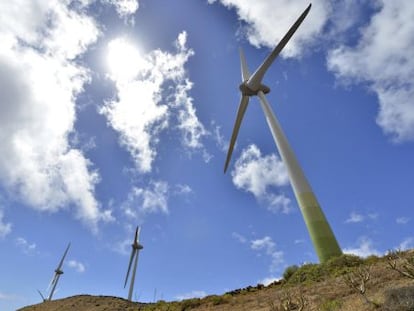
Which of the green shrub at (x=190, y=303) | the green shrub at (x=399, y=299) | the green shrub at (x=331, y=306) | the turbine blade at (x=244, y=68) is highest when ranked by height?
the turbine blade at (x=244, y=68)

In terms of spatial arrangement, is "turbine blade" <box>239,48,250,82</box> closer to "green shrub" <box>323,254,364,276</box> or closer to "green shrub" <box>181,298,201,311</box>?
"green shrub" <box>323,254,364,276</box>

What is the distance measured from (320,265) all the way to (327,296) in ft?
23.7

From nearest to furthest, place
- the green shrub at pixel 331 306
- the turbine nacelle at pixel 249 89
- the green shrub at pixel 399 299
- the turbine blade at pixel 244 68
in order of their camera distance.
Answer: the green shrub at pixel 399 299 → the green shrub at pixel 331 306 → the turbine nacelle at pixel 249 89 → the turbine blade at pixel 244 68

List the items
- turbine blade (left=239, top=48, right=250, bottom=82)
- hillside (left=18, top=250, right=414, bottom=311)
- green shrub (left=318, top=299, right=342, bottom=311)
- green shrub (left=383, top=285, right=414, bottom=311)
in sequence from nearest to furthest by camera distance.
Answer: green shrub (left=383, top=285, right=414, bottom=311) → hillside (left=18, top=250, right=414, bottom=311) → green shrub (left=318, top=299, right=342, bottom=311) → turbine blade (left=239, top=48, right=250, bottom=82)

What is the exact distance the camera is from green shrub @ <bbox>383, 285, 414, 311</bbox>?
12620 millimetres

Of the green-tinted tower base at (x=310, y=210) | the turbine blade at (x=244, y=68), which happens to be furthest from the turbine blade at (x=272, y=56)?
the green-tinted tower base at (x=310, y=210)

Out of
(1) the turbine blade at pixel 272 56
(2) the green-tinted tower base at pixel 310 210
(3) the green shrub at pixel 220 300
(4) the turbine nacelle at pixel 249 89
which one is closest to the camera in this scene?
(2) the green-tinted tower base at pixel 310 210

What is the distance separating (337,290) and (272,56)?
94.9ft

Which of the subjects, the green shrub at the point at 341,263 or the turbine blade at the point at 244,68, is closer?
the green shrub at the point at 341,263

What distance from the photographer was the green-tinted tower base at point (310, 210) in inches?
1054

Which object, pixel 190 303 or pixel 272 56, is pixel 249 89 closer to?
pixel 272 56

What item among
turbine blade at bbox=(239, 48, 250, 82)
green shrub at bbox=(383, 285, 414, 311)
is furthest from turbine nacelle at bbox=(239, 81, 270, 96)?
green shrub at bbox=(383, 285, 414, 311)

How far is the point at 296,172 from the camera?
99.6 ft

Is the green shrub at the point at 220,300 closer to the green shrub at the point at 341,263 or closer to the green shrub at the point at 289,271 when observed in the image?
the green shrub at the point at 289,271
